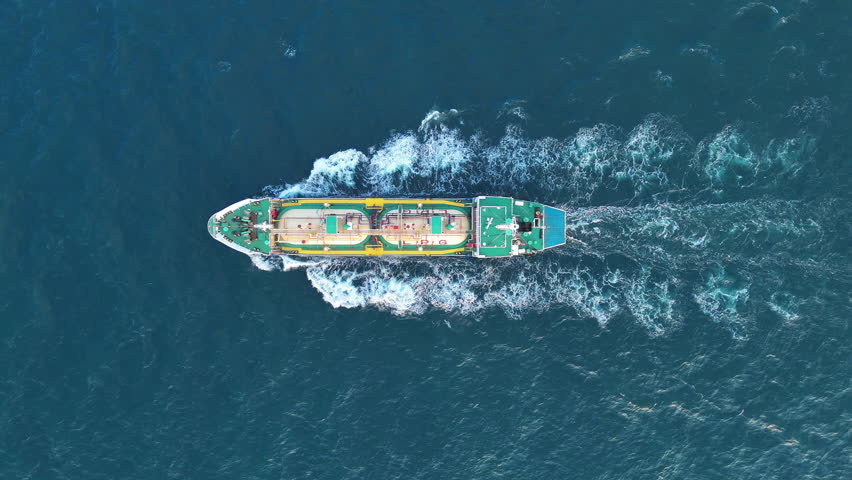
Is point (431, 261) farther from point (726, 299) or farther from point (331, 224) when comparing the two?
point (726, 299)

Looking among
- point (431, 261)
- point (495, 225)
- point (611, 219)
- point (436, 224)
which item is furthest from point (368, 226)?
point (611, 219)

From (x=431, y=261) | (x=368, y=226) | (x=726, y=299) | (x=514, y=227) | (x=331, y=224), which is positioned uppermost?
(x=331, y=224)

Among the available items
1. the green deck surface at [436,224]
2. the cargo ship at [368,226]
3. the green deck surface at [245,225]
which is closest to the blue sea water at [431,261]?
the green deck surface at [245,225]

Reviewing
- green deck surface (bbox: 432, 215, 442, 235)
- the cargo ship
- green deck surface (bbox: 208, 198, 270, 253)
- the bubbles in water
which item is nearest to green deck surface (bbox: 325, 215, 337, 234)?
the cargo ship

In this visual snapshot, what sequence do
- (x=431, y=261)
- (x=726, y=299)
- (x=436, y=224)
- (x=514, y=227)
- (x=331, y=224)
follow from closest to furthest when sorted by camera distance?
(x=514, y=227) < (x=331, y=224) < (x=436, y=224) < (x=726, y=299) < (x=431, y=261)

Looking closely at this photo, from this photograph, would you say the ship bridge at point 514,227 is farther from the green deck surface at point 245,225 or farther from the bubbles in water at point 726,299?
the green deck surface at point 245,225

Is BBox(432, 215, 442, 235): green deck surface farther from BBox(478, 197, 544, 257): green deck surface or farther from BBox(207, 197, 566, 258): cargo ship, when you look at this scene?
BBox(478, 197, 544, 257): green deck surface

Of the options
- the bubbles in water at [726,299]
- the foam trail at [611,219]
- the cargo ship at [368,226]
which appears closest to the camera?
the cargo ship at [368,226]

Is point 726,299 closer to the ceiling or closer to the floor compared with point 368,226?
closer to the floor
